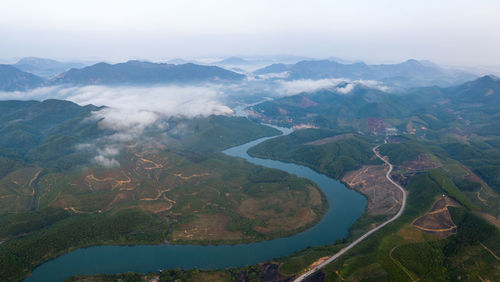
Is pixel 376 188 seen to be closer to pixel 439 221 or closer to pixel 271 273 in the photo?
pixel 439 221

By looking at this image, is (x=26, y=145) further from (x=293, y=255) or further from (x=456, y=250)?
(x=456, y=250)

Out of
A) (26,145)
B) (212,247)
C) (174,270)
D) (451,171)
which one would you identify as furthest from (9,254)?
(451,171)

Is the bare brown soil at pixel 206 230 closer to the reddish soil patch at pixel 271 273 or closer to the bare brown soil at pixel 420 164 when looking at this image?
the reddish soil patch at pixel 271 273

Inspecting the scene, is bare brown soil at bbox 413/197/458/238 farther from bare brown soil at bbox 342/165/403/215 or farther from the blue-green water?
the blue-green water

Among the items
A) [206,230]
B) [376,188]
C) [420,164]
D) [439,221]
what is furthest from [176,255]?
[420,164]

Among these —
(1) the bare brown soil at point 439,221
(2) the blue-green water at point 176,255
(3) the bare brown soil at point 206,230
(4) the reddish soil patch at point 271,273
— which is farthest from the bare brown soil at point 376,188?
(3) the bare brown soil at point 206,230

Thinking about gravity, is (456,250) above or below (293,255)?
above
